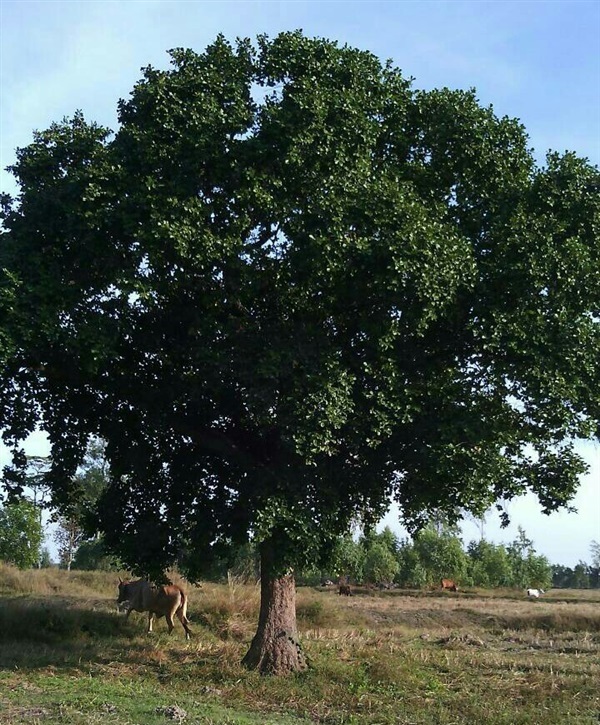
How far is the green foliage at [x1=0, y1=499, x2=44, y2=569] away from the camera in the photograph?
42.3m

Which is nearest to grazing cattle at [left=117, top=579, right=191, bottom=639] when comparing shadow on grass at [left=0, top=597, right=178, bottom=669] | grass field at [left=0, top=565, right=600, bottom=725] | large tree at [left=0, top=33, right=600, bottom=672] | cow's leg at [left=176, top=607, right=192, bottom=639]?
cow's leg at [left=176, top=607, right=192, bottom=639]

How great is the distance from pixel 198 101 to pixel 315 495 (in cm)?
655

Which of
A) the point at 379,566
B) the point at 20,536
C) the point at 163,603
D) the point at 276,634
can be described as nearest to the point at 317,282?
the point at 276,634

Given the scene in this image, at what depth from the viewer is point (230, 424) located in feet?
48.4

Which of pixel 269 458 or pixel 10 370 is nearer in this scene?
pixel 10 370

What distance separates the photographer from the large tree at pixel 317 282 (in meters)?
11.5

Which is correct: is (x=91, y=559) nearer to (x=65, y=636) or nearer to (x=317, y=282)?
(x=65, y=636)

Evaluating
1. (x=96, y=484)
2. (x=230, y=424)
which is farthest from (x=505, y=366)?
(x=96, y=484)

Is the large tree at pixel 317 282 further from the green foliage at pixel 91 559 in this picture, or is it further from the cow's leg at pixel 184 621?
the green foliage at pixel 91 559

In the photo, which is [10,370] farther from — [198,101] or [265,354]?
[198,101]

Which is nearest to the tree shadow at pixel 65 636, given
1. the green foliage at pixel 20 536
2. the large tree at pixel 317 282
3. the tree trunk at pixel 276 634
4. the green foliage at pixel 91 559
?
the tree trunk at pixel 276 634

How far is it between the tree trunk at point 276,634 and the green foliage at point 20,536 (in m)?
30.0

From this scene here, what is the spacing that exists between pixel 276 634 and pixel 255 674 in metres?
0.93

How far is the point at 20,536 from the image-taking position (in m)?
42.9
